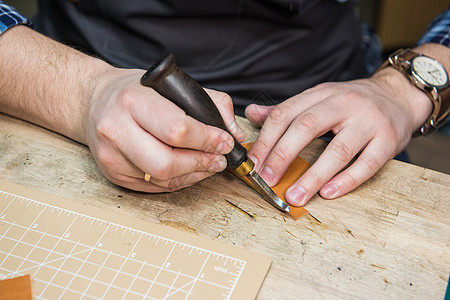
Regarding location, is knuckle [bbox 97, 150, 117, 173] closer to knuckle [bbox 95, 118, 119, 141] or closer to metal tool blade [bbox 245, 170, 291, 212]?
knuckle [bbox 95, 118, 119, 141]

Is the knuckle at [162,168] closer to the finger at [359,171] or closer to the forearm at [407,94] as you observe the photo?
the finger at [359,171]

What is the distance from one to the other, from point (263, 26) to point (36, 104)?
65 cm

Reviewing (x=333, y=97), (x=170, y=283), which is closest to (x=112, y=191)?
(x=170, y=283)

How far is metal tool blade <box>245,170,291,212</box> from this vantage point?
807mm

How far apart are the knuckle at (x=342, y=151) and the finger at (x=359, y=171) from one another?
0.02 meters

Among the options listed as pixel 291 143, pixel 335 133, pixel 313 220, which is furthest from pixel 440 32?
pixel 313 220

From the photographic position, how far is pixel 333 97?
0.95m

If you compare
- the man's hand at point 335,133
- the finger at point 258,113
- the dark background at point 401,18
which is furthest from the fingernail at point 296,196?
the dark background at point 401,18

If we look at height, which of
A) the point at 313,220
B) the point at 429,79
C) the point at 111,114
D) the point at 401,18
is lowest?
the point at 401,18

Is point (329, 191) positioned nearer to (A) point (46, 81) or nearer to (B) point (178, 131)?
(B) point (178, 131)

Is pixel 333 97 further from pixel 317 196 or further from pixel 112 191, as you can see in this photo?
pixel 112 191

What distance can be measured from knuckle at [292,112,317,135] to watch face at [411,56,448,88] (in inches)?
15.8

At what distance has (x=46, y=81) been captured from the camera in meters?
0.95

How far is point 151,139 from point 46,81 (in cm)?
40
